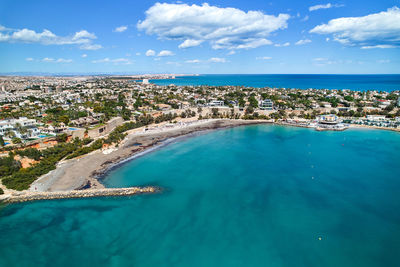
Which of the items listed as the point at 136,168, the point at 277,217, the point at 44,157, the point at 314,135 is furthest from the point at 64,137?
the point at 314,135

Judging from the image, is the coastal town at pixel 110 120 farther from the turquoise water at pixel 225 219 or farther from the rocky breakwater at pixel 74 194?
the turquoise water at pixel 225 219

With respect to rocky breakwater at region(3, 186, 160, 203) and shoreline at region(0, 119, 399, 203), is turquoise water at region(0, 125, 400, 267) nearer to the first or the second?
rocky breakwater at region(3, 186, 160, 203)

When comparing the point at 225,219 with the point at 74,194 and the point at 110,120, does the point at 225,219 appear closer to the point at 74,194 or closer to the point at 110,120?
the point at 74,194

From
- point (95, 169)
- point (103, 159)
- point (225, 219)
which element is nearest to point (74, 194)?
point (95, 169)

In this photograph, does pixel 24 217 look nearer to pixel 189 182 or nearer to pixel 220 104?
pixel 189 182

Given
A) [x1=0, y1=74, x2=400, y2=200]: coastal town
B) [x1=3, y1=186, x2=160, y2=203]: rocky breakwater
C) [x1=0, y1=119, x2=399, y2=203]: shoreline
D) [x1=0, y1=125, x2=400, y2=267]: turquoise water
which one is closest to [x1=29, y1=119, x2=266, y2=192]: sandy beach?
[x1=0, y1=119, x2=399, y2=203]: shoreline

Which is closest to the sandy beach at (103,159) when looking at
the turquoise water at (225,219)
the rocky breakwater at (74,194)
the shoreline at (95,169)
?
the shoreline at (95,169)
